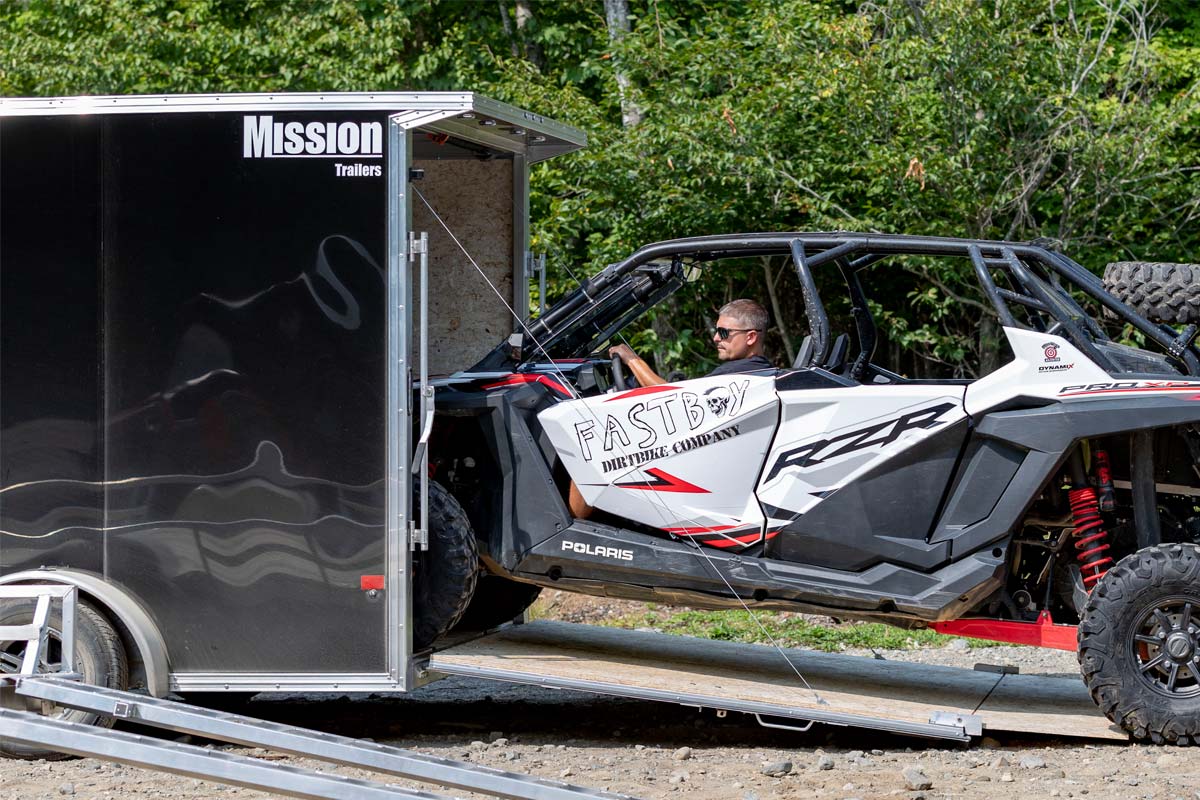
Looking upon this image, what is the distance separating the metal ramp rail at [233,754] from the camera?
343 cm

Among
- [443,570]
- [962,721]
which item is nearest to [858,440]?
[962,721]

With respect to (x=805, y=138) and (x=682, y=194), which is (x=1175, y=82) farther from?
(x=682, y=194)

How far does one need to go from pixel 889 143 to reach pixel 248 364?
6.42m

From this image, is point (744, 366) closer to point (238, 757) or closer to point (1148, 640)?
point (1148, 640)

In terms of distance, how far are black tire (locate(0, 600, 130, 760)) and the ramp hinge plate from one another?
3.56 m

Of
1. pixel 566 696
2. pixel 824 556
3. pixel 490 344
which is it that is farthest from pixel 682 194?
pixel 824 556

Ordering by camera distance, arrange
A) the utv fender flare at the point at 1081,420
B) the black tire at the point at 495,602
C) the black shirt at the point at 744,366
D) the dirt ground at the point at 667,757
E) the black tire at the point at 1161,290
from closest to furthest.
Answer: the dirt ground at the point at 667,757, the utv fender flare at the point at 1081,420, the black tire at the point at 1161,290, the black shirt at the point at 744,366, the black tire at the point at 495,602

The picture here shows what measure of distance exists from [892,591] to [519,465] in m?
1.82

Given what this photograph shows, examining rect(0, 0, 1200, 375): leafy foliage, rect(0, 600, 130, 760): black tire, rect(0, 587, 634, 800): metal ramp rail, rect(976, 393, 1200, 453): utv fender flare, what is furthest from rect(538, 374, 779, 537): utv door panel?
rect(0, 0, 1200, 375): leafy foliage

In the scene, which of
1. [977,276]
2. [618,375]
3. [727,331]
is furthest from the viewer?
[727,331]

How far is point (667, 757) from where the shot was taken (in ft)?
20.8

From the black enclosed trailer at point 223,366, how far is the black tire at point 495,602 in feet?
5.37

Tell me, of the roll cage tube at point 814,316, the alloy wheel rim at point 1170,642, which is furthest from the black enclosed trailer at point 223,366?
the alloy wheel rim at point 1170,642

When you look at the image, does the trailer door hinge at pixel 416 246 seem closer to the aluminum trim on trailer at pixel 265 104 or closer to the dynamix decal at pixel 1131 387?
the aluminum trim on trailer at pixel 265 104
